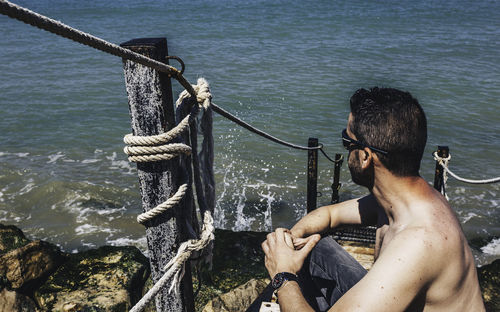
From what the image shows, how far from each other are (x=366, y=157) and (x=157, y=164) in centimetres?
115

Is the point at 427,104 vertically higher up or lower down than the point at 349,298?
lower down

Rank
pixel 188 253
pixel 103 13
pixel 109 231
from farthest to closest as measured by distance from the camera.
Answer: pixel 103 13
pixel 109 231
pixel 188 253

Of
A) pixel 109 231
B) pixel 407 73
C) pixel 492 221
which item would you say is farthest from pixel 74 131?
pixel 407 73

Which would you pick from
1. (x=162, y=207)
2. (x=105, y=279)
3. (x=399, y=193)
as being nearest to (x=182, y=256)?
(x=162, y=207)

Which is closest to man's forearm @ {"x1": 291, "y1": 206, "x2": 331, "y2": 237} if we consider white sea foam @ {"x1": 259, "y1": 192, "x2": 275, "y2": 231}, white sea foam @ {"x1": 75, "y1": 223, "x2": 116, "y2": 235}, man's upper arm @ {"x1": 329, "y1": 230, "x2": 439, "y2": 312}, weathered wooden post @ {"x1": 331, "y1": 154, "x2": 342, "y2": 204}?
man's upper arm @ {"x1": 329, "y1": 230, "x2": 439, "y2": 312}

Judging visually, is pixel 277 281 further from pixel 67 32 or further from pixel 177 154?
pixel 67 32

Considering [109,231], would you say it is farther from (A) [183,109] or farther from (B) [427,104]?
(B) [427,104]

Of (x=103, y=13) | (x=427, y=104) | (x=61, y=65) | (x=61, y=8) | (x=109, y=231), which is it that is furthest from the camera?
(x=61, y=8)

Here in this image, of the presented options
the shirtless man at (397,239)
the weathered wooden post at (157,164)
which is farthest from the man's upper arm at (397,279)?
the weathered wooden post at (157,164)

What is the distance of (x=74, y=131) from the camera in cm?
1191

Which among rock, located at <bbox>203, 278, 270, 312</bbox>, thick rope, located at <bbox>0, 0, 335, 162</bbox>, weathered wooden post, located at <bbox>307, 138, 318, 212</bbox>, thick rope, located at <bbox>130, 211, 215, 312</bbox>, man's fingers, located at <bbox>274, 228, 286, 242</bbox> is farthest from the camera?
weathered wooden post, located at <bbox>307, 138, 318, 212</bbox>

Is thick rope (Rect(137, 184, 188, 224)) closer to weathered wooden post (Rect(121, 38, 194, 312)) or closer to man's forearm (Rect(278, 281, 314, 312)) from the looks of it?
weathered wooden post (Rect(121, 38, 194, 312))

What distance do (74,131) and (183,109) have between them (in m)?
10.9

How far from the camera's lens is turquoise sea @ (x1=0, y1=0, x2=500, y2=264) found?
321 inches
